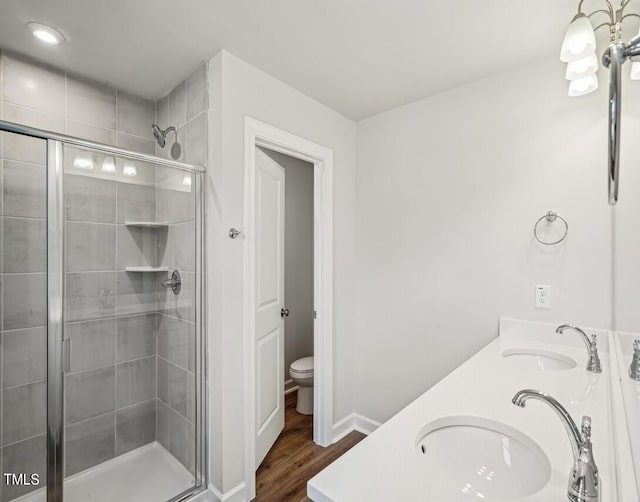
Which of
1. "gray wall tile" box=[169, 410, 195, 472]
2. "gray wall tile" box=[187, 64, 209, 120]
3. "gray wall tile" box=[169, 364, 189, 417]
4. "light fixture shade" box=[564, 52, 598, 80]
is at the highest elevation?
"gray wall tile" box=[187, 64, 209, 120]

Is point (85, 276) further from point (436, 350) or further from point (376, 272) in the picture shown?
point (436, 350)

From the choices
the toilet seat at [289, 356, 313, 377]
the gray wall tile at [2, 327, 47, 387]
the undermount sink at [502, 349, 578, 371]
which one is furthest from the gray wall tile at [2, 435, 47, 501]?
the undermount sink at [502, 349, 578, 371]

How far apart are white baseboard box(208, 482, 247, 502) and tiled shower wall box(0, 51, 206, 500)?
0.75ft

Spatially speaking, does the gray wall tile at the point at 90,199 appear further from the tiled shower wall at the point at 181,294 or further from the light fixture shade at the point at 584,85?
the light fixture shade at the point at 584,85

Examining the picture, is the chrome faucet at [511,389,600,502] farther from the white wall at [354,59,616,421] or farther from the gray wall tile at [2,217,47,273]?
the gray wall tile at [2,217,47,273]

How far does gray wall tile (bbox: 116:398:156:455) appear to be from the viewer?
194cm

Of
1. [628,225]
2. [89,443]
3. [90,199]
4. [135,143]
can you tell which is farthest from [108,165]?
[628,225]

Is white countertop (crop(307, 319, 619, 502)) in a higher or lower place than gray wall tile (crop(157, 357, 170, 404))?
higher

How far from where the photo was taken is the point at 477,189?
202cm

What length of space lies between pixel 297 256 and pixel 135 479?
2.13 metres

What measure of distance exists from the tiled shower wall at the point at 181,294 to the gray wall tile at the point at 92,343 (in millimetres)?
269

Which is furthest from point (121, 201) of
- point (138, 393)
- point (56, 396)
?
point (138, 393)

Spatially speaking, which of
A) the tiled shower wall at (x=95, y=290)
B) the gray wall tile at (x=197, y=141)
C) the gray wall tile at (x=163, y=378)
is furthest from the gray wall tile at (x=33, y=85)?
the gray wall tile at (x=163, y=378)

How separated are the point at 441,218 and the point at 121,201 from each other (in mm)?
1931
